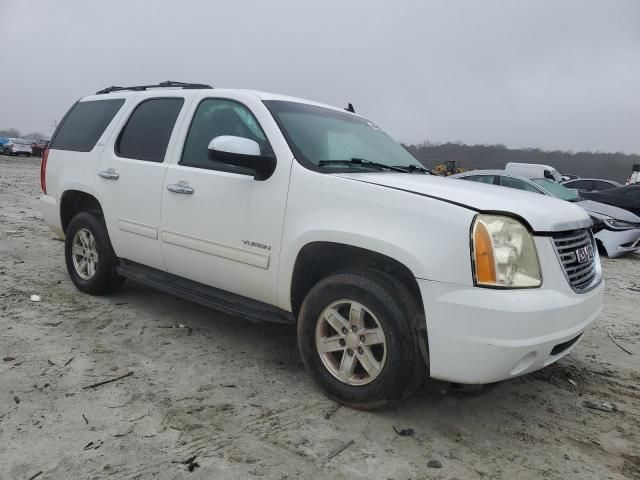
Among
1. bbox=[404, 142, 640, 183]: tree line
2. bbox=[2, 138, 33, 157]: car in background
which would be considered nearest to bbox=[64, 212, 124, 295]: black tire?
bbox=[404, 142, 640, 183]: tree line

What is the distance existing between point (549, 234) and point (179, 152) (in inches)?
103

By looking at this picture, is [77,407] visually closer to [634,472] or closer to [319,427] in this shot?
[319,427]

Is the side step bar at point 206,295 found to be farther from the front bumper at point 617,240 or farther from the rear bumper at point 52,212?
the front bumper at point 617,240

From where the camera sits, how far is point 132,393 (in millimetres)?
3000

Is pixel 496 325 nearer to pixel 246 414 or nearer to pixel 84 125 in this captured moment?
pixel 246 414

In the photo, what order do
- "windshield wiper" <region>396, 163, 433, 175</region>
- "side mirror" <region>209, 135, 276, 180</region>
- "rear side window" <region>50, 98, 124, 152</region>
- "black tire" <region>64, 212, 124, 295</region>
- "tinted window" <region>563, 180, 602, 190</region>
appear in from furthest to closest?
"tinted window" <region>563, 180, 602, 190</region> < "rear side window" <region>50, 98, 124, 152</region> < "black tire" <region>64, 212, 124, 295</region> < "windshield wiper" <region>396, 163, 433, 175</region> < "side mirror" <region>209, 135, 276, 180</region>

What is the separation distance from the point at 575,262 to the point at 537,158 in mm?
38225

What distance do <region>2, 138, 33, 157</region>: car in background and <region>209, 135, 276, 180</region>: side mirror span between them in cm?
4284

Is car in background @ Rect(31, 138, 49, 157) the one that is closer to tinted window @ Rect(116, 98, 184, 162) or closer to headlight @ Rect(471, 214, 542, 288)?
tinted window @ Rect(116, 98, 184, 162)

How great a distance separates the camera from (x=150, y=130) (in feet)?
13.7

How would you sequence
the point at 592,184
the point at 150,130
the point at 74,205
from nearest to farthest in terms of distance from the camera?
the point at 150,130
the point at 74,205
the point at 592,184

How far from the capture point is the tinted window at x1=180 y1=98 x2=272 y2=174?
349 cm

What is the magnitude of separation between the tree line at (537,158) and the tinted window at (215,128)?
98.6 feet

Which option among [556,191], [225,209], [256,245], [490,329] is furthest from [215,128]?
[556,191]
